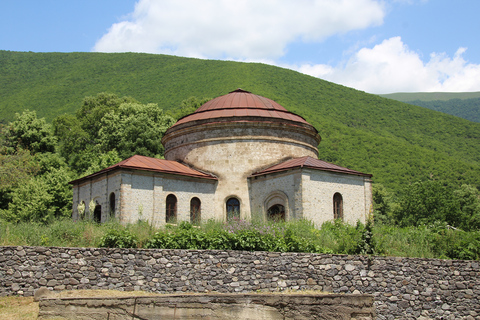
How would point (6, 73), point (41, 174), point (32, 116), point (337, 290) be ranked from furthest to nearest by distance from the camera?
point (6, 73) < point (32, 116) < point (41, 174) < point (337, 290)

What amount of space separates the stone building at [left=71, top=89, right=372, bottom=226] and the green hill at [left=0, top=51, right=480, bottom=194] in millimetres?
30028

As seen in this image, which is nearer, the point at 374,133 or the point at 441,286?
the point at 441,286

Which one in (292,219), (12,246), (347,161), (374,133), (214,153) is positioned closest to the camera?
(12,246)

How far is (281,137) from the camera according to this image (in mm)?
23500

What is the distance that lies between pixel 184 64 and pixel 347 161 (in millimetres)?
44000

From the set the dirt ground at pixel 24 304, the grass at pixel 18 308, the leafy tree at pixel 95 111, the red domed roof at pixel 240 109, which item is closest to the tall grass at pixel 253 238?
the dirt ground at pixel 24 304

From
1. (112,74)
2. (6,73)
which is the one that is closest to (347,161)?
(112,74)

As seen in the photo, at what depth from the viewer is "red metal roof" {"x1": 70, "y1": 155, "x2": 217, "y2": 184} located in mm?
19719

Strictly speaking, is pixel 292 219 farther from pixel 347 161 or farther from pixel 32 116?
pixel 347 161

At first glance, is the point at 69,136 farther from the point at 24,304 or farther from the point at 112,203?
the point at 24,304

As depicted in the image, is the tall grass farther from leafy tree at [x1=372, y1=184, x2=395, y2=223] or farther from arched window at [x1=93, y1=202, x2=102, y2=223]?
leafy tree at [x1=372, y1=184, x2=395, y2=223]

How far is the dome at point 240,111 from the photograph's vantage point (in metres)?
23.2

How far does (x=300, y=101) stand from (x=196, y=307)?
64.6 m

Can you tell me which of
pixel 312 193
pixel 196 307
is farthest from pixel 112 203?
pixel 196 307
